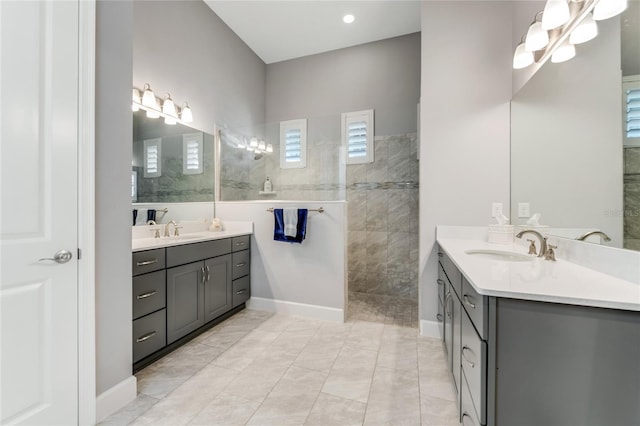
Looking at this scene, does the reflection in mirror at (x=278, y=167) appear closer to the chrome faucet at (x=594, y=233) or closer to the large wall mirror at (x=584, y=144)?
the large wall mirror at (x=584, y=144)

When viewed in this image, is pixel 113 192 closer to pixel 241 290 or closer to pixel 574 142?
pixel 241 290

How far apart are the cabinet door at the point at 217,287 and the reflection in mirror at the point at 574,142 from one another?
262 cm

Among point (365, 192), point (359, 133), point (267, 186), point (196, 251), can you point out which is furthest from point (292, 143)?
point (196, 251)

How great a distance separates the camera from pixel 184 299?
2.14 meters

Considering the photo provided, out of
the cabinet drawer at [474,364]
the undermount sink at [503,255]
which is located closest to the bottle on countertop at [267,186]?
the undermount sink at [503,255]

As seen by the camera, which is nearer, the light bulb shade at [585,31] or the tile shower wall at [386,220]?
the light bulb shade at [585,31]

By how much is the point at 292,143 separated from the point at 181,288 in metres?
2.19

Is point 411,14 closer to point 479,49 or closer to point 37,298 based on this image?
point 479,49

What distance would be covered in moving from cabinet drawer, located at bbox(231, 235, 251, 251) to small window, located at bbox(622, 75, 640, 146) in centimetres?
282

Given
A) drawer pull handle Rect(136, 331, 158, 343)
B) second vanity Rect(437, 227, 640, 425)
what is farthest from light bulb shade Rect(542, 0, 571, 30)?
drawer pull handle Rect(136, 331, 158, 343)

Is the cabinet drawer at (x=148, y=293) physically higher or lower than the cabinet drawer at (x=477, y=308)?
lower

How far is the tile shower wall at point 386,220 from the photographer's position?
11.6 feet

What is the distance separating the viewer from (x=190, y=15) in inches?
113

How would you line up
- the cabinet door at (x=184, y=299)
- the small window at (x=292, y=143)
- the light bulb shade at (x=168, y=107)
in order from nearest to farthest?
1. the cabinet door at (x=184, y=299)
2. the light bulb shade at (x=168, y=107)
3. the small window at (x=292, y=143)
